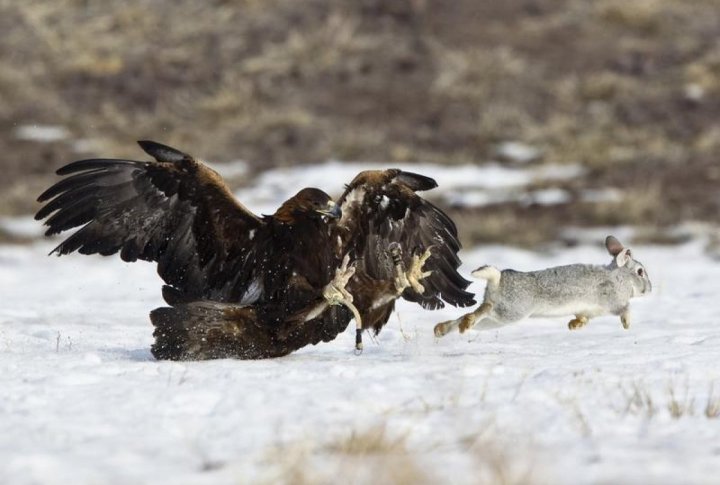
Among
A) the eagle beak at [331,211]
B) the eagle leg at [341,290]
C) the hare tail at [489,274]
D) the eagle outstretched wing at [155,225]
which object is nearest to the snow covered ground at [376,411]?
the eagle leg at [341,290]

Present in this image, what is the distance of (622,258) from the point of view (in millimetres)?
7160

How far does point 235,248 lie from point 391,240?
905 mm

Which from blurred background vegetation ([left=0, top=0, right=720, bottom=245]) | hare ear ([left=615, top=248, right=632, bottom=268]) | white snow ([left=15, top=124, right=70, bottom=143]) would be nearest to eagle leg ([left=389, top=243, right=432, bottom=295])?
hare ear ([left=615, top=248, right=632, bottom=268])

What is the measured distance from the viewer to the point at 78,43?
1902 cm

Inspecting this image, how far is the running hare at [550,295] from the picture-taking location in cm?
660

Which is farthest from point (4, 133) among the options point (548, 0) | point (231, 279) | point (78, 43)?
point (231, 279)

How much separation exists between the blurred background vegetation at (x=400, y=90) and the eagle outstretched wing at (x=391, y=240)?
622 centimetres

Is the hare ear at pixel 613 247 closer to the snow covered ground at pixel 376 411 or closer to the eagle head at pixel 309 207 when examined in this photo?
the snow covered ground at pixel 376 411

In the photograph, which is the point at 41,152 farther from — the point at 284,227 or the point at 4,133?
the point at 284,227

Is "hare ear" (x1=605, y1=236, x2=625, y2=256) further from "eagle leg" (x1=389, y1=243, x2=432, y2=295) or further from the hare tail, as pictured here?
"eagle leg" (x1=389, y1=243, x2=432, y2=295)

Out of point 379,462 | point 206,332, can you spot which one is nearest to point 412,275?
point 206,332

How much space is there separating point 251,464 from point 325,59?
1507 centimetres

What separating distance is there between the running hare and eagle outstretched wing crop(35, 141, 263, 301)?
1.34 metres

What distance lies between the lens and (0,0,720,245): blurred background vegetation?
580 inches
